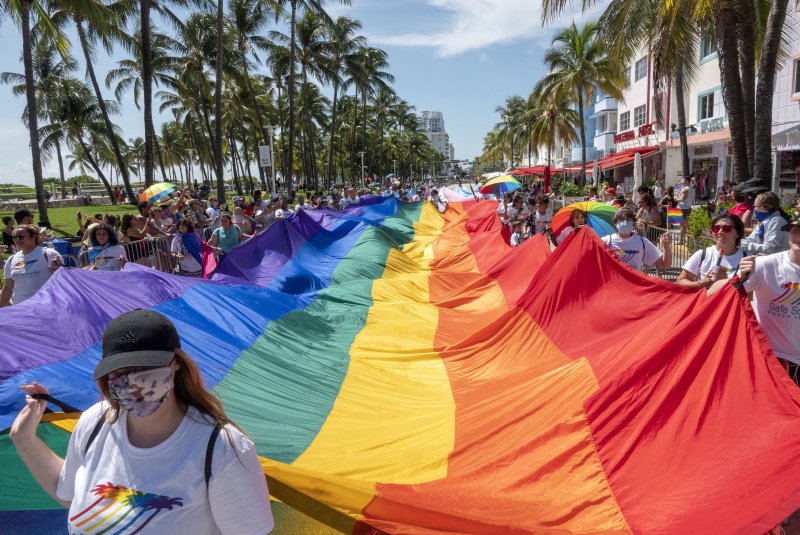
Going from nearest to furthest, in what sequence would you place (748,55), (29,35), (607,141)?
1. (748,55)
2. (29,35)
3. (607,141)

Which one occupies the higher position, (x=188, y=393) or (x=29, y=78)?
(x=29, y=78)

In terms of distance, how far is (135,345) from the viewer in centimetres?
185

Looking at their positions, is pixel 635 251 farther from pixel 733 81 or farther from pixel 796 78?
pixel 796 78

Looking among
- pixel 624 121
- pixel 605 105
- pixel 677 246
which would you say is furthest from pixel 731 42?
pixel 605 105

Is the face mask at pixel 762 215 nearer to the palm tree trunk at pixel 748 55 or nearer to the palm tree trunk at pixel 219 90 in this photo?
the palm tree trunk at pixel 748 55

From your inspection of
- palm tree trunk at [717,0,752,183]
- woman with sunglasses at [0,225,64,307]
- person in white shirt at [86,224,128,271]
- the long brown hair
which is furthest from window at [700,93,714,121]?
the long brown hair

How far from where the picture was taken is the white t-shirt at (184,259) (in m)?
9.61

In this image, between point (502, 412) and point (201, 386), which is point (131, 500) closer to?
point (201, 386)

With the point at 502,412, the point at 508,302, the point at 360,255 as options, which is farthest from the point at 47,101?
the point at 502,412

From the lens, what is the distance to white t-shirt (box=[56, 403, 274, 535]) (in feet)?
6.04

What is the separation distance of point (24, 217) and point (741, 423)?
8.93m

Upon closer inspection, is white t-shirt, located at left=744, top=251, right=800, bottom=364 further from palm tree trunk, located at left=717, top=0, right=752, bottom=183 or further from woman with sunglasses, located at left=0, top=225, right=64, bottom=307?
palm tree trunk, located at left=717, top=0, right=752, bottom=183

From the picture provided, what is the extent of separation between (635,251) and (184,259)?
23.8 feet

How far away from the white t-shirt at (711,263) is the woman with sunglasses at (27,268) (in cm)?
676
